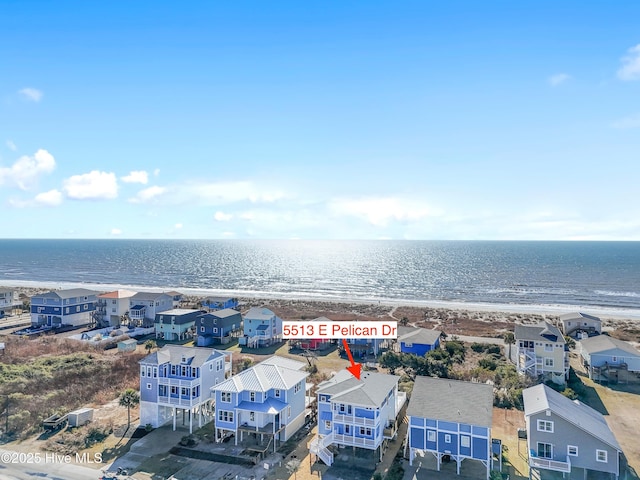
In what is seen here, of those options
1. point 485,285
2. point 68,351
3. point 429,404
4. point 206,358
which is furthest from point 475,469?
point 485,285

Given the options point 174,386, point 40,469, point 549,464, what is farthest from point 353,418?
point 40,469

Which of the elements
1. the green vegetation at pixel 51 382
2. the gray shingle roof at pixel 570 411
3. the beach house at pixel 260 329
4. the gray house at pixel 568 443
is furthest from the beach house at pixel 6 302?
the gray house at pixel 568 443

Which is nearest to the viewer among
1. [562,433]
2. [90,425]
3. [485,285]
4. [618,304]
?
[562,433]

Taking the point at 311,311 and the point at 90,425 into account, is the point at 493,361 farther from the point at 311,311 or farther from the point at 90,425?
the point at 311,311

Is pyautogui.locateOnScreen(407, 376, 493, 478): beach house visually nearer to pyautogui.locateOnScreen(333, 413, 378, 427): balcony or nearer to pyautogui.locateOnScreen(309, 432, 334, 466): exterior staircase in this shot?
pyautogui.locateOnScreen(333, 413, 378, 427): balcony

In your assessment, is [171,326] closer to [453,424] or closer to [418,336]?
[418,336]

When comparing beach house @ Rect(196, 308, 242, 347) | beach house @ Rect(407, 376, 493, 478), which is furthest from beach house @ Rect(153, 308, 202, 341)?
beach house @ Rect(407, 376, 493, 478)

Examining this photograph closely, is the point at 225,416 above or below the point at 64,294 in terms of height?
below
